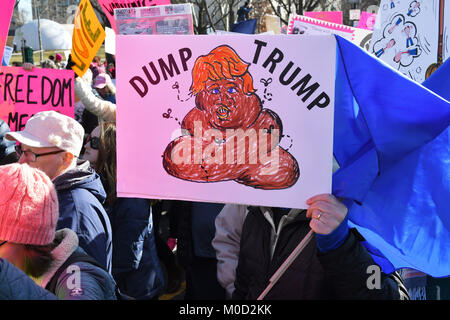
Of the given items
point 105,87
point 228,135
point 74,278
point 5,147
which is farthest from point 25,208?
point 105,87

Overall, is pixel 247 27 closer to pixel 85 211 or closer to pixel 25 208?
pixel 85 211

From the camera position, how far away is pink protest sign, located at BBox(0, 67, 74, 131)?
4.47 m

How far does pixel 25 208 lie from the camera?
1.75 m

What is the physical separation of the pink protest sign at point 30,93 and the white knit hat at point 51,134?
1.68 meters

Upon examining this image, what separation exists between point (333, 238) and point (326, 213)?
0.11 m

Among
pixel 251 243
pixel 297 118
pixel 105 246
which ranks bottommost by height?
pixel 105 246

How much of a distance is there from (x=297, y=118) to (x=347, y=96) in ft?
1.06

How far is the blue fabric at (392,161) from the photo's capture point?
6.66ft

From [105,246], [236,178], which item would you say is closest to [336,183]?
[236,178]

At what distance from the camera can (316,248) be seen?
6.81ft

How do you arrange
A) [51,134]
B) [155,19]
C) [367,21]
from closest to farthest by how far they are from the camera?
[51,134] < [155,19] < [367,21]

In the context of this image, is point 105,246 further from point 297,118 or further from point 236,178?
point 297,118
